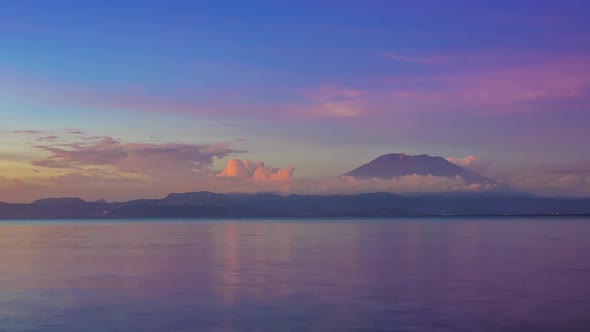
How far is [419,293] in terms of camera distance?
32312 mm

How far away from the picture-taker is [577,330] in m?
22.5

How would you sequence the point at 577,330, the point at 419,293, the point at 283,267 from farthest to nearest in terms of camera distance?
the point at 283,267 < the point at 419,293 < the point at 577,330

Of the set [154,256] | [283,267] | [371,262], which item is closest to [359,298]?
[283,267]

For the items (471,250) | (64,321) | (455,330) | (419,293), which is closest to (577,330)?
(455,330)

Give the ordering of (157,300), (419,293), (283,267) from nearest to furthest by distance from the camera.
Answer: (157,300)
(419,293)
(283,267)

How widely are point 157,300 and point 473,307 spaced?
14.7m

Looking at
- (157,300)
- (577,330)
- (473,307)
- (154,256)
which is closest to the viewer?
(577,330)

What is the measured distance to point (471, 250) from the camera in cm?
6356

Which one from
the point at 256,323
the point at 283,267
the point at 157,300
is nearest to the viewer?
the point at 256,323

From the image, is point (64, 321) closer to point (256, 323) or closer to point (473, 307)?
point (256, 323)

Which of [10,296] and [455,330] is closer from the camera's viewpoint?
[455,330]

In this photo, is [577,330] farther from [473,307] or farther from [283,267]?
[283,267]

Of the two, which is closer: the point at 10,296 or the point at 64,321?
the point at 64,321

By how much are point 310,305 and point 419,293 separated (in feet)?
22.5
